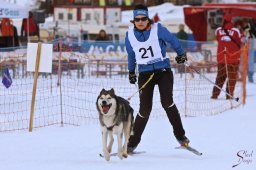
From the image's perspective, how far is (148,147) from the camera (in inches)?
275

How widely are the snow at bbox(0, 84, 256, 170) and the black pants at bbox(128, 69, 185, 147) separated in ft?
0.75

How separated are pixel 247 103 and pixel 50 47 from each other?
459 centimetres

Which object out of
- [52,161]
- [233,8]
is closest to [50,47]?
[52,161]

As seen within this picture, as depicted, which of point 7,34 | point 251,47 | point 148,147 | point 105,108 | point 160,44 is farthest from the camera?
point 7,34

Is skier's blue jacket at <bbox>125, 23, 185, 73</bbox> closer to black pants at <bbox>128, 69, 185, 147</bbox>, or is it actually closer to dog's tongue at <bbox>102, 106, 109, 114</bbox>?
black pants at <bbox>128, 69, 185, 147</bbox>

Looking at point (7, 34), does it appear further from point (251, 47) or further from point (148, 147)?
point (148, 147)

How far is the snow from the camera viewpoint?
5.86 metres

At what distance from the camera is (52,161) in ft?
20.0

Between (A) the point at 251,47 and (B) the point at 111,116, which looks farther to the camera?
(A) the point at 251,47

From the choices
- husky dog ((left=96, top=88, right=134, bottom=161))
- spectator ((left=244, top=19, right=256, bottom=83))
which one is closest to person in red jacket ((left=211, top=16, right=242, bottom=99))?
spectator ((left=244, top=19, right=256, bottom=83))

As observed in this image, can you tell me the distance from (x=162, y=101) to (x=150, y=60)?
0.41 metres

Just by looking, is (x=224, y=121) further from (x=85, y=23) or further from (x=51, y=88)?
(x=85, y=23)

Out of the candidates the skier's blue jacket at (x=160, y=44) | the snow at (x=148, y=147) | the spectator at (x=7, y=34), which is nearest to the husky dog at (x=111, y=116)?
the snow at (x=148, y=147)

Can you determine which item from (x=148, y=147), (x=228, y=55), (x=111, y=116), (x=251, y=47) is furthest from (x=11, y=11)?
(x=111, y=116)
